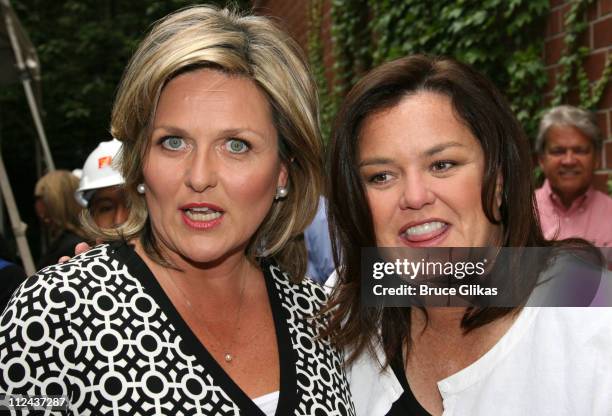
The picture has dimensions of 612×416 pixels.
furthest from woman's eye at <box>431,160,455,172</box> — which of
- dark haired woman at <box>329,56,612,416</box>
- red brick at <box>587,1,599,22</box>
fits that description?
red brick at <box>587,1,599,22</box>

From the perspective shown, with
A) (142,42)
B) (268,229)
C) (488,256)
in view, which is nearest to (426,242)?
(488,256)

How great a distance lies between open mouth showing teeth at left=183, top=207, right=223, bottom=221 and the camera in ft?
6.10

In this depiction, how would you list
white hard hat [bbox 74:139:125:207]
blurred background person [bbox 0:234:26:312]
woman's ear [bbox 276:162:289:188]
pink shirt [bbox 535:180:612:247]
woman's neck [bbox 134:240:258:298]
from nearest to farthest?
woman's neck [bbox 134:240:258:298], woman's ear [bbox 276:162:289:188], blurred background person [bbox 0:234:26:312], pink shirt [bbox 535:180:612:247], white hard hat [bbox 74:139:125:207]

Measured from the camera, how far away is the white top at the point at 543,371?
1649 mm

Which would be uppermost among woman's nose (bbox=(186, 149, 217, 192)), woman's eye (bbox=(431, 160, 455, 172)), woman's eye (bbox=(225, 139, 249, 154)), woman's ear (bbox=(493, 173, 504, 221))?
woman's eye (bbox=(225, 139, 249, 154))

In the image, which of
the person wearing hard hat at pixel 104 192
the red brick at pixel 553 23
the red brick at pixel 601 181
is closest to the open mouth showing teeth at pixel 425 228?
the person wearing hard hat at pixel 104 192

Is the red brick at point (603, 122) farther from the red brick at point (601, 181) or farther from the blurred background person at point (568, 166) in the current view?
the red brick at point (601, 181)

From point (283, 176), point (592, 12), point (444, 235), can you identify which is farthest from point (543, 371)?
point (592, 12)

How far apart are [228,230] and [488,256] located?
0.66 metres

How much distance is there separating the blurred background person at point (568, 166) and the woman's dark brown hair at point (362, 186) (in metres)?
1.69

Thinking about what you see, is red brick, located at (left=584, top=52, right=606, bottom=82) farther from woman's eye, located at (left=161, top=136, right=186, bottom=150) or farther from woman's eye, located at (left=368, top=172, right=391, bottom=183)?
woman's eye, located at (left=161, top=136, right=186, bottom=150)

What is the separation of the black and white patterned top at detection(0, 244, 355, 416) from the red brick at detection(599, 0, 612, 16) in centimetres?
269

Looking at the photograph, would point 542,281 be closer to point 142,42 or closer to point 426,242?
point 426,242

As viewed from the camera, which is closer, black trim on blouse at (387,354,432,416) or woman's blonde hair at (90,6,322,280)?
woman's blonde hair at (90,6,322,280)
